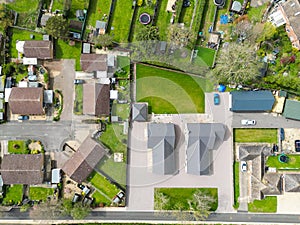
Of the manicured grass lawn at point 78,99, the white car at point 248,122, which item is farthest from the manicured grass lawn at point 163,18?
the white car at point 248,122

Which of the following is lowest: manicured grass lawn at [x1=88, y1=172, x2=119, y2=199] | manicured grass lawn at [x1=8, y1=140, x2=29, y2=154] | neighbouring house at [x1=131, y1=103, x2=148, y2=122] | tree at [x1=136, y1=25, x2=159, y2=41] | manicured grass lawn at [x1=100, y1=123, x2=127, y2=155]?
manicured grass lawn at [x1=88, y1=172, x2=119, y2=199]

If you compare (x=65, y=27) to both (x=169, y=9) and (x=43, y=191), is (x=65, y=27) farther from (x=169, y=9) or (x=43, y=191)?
(x=43, y=191)

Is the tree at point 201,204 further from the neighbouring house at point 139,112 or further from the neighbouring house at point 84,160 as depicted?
the neighbouring house at point 84,160

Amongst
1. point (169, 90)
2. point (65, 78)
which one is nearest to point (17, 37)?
point (65, 78)

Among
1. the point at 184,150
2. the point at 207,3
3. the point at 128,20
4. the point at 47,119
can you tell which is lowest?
the point at 184,150

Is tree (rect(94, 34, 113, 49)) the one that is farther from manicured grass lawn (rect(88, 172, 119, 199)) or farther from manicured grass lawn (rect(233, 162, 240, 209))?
manicured grass lawn (rect(233, 162, 240, 209))

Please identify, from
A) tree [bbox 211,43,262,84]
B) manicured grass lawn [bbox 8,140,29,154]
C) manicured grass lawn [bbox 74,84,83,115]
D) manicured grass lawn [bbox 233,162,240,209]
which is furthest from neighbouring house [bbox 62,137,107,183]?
tree [bbox 211,43,262,84]

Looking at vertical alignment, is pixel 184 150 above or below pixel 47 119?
below

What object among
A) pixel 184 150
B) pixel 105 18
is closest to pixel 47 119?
pixel 105 18
